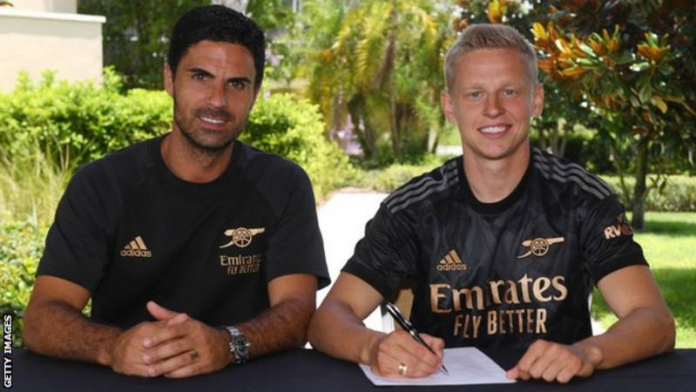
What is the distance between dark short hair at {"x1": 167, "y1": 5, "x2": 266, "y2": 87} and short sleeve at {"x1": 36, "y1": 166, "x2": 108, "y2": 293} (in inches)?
19.7

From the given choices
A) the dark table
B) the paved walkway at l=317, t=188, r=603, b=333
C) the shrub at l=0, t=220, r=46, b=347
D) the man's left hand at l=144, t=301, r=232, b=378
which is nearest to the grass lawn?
the paved walkway at l=317, t=188, r=603, b=333

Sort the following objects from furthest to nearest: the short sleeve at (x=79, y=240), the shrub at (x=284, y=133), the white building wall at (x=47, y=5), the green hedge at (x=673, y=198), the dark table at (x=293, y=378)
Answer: the green hedge at (x=673, y=198) < the white building wall at (x=47, y=5) < the shrub at (x=284, y=133) < the short sleeve at (x=79, y=240) < the dark table at (x=293, y=378)

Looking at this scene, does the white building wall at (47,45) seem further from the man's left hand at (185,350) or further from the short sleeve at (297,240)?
the man's left hand at (185,350)

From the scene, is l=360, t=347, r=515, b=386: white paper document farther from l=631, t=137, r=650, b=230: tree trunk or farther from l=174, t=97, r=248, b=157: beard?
l=631, t=137, r=650, b=230: tree trunk

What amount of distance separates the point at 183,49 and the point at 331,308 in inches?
39.3

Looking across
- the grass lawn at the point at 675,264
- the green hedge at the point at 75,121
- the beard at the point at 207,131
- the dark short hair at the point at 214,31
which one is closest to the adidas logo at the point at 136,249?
the beard at the point at 207,131

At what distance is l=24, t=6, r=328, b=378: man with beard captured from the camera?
3.54m

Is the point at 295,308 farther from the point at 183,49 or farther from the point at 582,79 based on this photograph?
the point at 582,79

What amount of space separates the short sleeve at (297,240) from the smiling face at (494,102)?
0.62 metres

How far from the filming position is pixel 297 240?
144 inches

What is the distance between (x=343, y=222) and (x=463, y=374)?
1322 centimetres

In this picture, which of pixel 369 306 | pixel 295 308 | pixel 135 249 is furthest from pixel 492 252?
pixel 135 249

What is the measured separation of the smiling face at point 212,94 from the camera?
3.56 metres

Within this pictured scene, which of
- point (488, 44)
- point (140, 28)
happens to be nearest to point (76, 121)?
point (488, 44)
